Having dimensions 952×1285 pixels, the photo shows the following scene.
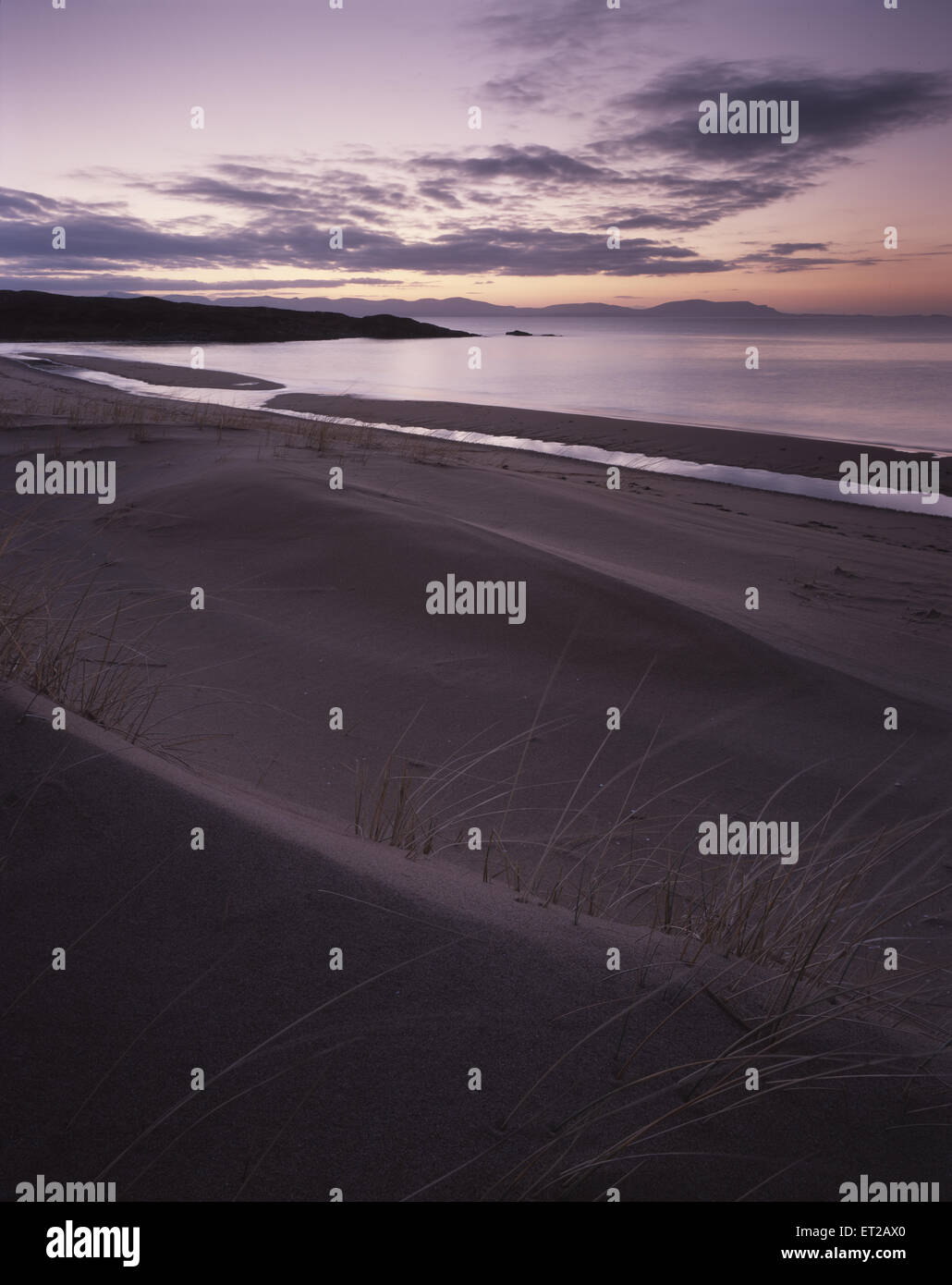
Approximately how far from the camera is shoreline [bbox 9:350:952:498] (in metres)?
17.0

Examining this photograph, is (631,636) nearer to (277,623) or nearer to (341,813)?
(277,623)

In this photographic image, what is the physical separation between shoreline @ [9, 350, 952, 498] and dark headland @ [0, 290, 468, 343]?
46.5 m

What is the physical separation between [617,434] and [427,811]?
18.4 metres

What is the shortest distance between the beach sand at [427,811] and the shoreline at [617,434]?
8027 mm

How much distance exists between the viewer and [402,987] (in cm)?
178

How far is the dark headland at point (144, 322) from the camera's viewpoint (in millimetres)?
69312

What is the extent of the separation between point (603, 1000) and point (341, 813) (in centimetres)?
169

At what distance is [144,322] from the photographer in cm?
7394
